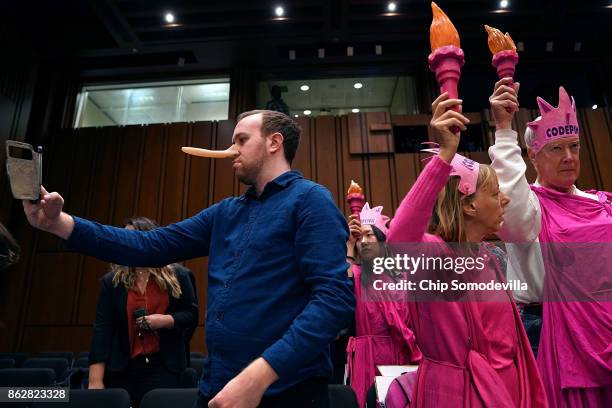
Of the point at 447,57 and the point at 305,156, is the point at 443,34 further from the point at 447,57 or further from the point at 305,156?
the point at 305,156

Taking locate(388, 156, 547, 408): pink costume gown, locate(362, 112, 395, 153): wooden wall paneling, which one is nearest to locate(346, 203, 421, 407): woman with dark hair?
locate(388, 156, 547, 408): pink costume gown

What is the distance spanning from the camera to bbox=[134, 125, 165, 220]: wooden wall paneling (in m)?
6.27

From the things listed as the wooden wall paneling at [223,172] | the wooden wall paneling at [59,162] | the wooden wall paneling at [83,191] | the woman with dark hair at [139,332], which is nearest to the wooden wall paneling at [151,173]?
the wooden wall paneling at [83,191]

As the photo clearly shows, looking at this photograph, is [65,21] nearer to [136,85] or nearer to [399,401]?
[136,85]

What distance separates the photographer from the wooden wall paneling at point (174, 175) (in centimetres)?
621

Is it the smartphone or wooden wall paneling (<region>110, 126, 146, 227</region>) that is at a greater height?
wooden wall paneling (<region>110, 126, 146, 227</region>)

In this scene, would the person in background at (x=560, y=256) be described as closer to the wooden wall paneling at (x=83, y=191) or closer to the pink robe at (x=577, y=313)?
the pink robe at (x=577, y=313)

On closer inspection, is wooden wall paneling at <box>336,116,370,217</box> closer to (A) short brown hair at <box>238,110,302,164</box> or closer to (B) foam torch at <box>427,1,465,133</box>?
(A) short brown hair at <box>238,110,302,164</box>

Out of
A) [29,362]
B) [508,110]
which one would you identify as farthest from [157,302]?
[29,362]

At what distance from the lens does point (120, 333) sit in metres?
2.11

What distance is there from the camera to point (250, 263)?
42.1 inches

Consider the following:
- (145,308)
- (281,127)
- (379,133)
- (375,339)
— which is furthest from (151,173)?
(281,127)

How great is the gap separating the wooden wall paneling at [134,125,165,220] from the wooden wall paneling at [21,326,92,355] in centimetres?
185

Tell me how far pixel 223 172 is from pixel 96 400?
4.88 m
